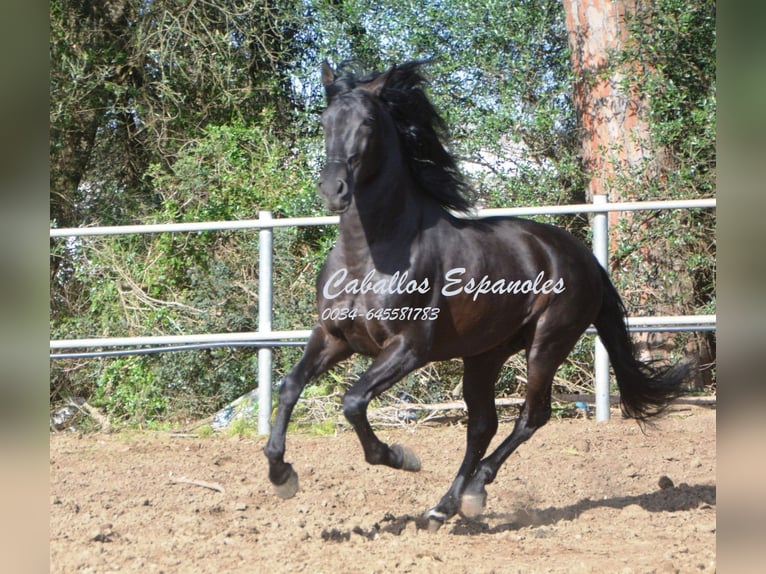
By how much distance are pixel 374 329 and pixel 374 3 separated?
22.3ft

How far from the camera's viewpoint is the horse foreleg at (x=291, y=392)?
385 centimetres

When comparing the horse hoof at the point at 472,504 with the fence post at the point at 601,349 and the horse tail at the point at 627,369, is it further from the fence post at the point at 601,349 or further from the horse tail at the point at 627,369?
the fence post at the point at 601,349

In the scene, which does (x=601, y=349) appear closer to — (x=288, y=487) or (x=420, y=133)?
(x=420, y=133)

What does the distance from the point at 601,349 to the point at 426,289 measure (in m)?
3.01

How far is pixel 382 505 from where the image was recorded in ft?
15.6

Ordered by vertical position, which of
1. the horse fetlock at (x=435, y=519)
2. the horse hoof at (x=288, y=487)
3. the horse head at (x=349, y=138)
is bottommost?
the horse fetlock at (x=435, y=519)

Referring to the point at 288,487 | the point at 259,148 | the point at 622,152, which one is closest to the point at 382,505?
the point at 288,487

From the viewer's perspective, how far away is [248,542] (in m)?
3.67

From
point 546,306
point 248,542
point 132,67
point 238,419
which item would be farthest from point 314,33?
point 248,542

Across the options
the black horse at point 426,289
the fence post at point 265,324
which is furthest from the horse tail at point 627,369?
the fence post at point 265,324

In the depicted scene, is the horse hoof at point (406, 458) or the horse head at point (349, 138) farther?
the horse hoof at point (406, 458)

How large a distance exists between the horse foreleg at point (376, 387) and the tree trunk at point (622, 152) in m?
3.81

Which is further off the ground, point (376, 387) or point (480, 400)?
point (376, 387)
